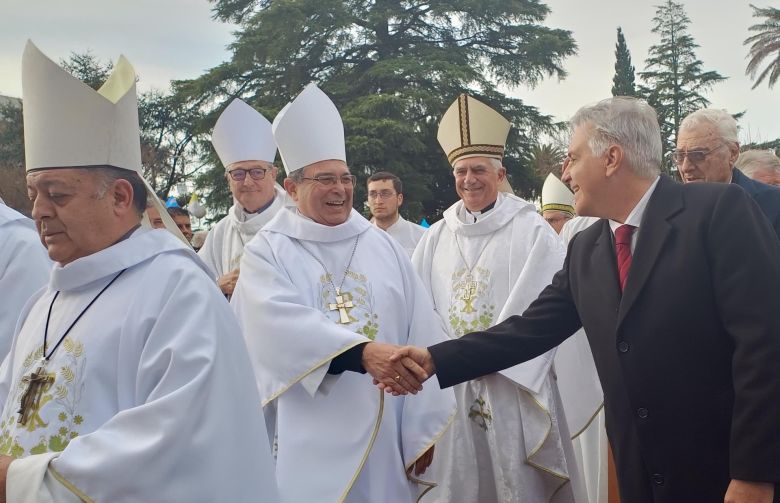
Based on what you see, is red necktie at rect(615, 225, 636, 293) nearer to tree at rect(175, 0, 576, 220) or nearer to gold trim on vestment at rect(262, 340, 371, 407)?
gold trim on vestment at rect(262, 340, 371, 407)

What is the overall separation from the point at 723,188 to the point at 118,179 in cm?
213

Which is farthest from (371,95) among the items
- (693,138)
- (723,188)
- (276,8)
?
(723,188)

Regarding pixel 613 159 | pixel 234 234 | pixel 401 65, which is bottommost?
pixel 234 234

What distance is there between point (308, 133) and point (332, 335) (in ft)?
4.24

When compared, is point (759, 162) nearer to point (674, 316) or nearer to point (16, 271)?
point (674, 316)

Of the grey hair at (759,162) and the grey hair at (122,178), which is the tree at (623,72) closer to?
the grey hair at (759,162)

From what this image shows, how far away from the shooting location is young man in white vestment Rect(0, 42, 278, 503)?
246cm

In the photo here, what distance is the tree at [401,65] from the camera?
2978 cm

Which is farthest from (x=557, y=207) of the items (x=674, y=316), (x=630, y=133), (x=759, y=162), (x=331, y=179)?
(x=674, y=316)

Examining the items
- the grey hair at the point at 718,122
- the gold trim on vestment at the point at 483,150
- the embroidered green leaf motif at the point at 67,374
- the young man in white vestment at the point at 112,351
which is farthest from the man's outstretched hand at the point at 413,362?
the grey hair at the point at 718,122

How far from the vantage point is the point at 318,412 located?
4.43 m

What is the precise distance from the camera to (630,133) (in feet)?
11.6

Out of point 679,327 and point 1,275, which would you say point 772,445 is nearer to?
point 679,327

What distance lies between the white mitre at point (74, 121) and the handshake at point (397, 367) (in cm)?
146
